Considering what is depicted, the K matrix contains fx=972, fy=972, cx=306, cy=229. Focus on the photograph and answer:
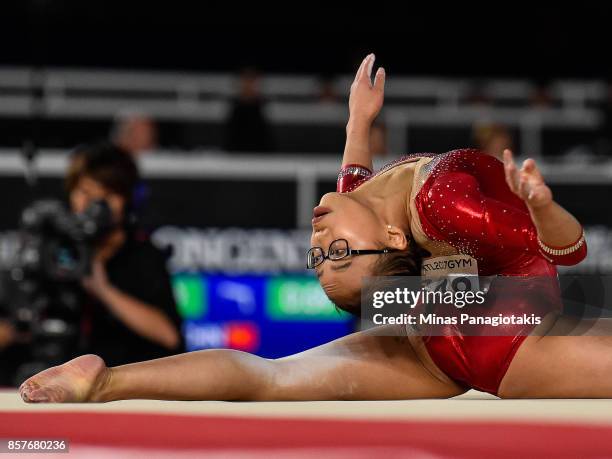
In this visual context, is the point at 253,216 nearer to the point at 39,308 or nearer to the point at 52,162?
the point at 52,162

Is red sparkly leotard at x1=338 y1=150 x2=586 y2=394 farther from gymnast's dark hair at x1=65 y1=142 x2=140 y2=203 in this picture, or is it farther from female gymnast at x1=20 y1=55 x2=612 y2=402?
gymnast's dark hair at x1=65 y1=142 x2=140 y2=203

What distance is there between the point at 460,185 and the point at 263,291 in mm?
2916

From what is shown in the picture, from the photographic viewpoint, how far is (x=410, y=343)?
2.02 meters

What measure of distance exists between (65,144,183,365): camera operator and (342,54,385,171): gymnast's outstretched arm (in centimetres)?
96

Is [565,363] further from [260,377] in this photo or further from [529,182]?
[260,377]

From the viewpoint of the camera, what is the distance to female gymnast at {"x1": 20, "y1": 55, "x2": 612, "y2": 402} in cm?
168

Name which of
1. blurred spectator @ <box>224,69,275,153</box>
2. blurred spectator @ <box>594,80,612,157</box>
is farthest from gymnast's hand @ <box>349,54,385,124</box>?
blurred spectator @ <box>594,80,612,157</box>

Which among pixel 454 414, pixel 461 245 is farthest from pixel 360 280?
pixel 454 414

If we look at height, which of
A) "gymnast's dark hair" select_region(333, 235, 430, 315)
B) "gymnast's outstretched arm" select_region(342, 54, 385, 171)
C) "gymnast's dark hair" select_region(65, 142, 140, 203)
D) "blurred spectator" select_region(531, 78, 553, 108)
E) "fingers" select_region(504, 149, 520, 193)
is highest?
"blurred spectator" select_region(531, 78, 553, 108)

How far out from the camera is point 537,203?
1555 mm

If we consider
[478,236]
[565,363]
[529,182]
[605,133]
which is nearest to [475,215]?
[478,236]

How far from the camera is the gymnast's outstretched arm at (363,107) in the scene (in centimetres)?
221

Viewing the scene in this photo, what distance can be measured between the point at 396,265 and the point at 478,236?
199 mm

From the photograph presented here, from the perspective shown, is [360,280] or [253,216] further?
[253,216]
